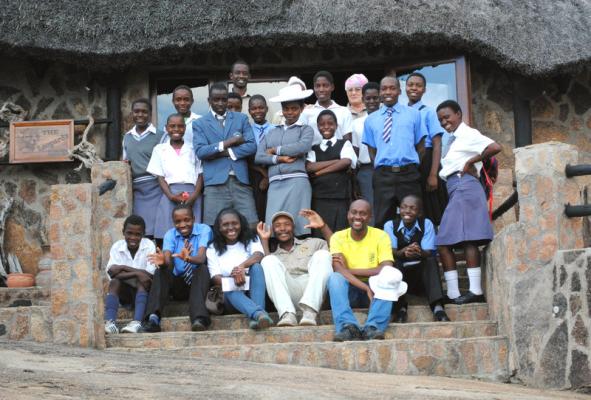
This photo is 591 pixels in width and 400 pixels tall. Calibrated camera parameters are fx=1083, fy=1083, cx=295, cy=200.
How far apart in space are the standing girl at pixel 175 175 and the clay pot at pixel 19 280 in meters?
2.18

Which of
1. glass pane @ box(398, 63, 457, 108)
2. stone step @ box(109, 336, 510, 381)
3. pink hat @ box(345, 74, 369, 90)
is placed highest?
glass pane @ box(398, 63, 457, 108)

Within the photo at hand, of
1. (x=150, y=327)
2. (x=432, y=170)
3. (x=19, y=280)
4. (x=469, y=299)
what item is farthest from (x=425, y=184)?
(x=19, y=280)

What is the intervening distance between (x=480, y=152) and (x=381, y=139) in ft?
3.00

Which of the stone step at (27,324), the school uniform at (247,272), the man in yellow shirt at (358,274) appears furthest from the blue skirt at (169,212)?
the stone step at (27,324)

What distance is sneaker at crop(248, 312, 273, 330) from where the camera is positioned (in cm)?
789

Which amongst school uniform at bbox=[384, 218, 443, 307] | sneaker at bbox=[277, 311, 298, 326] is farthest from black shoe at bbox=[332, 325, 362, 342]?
school uniform at bbox=[384, 218, 443, 307]

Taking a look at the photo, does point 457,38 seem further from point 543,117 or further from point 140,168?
point 140,168

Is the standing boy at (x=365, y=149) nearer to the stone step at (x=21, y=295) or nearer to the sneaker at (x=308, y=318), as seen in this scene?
the sneaker at (x=308, y=318)

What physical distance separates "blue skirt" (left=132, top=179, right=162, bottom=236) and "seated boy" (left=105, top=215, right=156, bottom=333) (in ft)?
3.03

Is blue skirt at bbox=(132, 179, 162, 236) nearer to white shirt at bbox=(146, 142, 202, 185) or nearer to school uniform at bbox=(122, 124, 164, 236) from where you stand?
school uniform at bbox=(122, 124, 164, 236)

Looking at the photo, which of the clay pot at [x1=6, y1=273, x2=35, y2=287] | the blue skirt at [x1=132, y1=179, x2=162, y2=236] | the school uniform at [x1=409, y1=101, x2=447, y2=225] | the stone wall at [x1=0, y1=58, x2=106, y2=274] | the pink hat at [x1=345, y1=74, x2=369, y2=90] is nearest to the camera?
the school uniform at [x1=409, y1=101, x2=447, y2=225]

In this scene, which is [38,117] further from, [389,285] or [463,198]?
[389,285]

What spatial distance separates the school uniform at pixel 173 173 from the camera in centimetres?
960

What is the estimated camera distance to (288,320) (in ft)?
26.3
